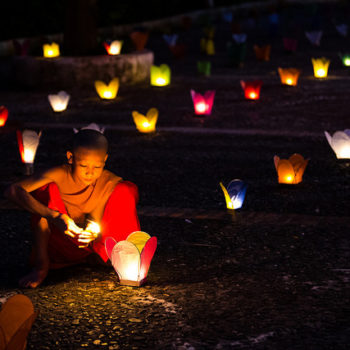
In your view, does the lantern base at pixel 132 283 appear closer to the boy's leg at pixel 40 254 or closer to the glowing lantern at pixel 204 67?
the boy's leg at pixel 40 254

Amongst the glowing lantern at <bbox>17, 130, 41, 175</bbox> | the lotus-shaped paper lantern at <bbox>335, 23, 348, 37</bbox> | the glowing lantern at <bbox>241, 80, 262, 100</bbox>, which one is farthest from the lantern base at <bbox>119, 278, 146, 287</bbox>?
the lotus-shaped paper lantern at <bbox>335, 23, 348, 37</bbox>

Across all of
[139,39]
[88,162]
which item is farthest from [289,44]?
[88,162]

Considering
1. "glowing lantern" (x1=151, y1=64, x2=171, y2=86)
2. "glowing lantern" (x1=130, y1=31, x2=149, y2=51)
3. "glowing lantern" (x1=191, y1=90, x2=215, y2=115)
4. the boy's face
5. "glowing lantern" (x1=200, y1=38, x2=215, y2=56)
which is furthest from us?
"glowing lantern" (x1=200, y1=38, x2=215, y2=56)

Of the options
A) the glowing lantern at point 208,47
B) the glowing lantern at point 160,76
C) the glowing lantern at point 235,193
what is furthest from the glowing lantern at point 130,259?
the glowing lantern at point 208,47

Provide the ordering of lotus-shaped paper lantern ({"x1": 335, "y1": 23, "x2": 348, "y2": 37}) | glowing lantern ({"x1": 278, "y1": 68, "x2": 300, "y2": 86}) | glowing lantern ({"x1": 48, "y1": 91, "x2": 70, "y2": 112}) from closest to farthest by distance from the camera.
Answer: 1. glowing lantern ({"x1": 48, "y1": 91, "x2": 70, "y2": 112})
2. glowing lantern ({"x1": 278, "y1": 68, "x2": 300, "y2": 86})
3. lotus-shaped paper lantern ({"x1": 335, "y1": 23, "x2": 348, "y2": 37})

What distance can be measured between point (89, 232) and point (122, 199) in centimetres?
37

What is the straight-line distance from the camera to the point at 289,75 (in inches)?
442

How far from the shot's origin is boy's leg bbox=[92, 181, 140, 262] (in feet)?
12.9

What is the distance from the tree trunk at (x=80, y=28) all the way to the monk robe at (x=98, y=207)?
322 inches

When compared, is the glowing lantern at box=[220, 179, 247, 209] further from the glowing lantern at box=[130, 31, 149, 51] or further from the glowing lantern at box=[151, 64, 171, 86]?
the glowing lantern at box=[130, 31, 149, 51]

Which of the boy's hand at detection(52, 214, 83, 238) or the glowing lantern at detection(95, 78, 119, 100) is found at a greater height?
the glowing lantern at detection(95, 78, 119, 100)

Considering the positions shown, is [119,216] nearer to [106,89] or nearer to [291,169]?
[291,169]

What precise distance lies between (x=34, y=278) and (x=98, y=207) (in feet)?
1.67

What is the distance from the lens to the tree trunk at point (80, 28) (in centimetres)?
1169
